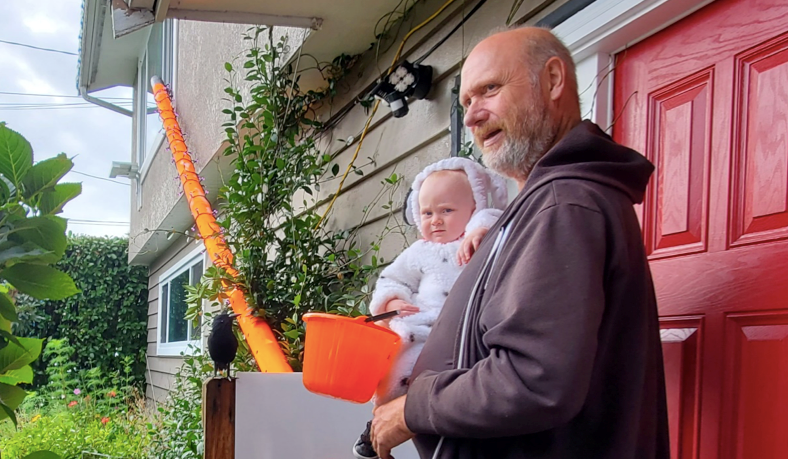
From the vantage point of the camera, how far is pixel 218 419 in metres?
1.81

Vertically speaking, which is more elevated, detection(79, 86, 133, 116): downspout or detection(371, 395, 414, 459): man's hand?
detection(79, 86, 133, 116): downspout

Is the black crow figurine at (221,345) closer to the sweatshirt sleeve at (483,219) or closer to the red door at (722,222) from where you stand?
the sweatshirt sleeve at (483,219)

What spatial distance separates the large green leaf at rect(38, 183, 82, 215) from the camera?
4.15ft

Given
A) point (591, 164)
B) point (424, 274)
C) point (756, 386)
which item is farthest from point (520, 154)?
point (756, 386)

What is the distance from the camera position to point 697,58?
5.11 ft

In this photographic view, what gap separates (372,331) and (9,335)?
72cm

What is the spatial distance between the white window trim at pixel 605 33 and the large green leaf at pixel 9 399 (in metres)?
1.62

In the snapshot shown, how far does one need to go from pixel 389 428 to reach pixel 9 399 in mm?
808

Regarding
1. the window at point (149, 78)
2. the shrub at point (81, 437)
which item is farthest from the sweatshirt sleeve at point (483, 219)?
the window at point (149, 78)

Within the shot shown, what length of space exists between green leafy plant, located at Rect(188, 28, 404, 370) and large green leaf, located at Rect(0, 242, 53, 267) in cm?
185

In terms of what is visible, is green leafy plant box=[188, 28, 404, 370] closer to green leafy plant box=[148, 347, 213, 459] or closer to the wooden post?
green leafy plant box=[148, 347, 213, 459]

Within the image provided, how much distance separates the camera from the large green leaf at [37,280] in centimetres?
121

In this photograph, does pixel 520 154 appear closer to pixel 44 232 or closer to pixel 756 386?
pixel 756 386

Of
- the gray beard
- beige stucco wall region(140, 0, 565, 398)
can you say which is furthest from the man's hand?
beige stucco wall region(140, 0, 565, 398)
